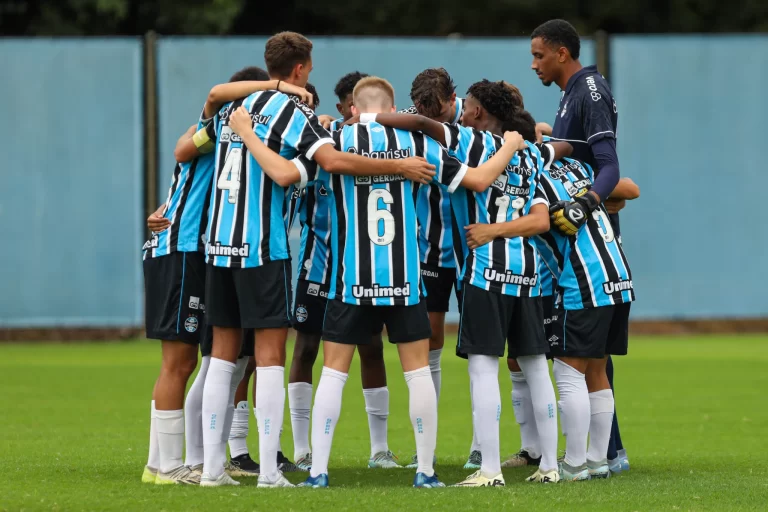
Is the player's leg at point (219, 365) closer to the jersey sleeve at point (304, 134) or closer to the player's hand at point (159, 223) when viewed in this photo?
the player's hand at point (159, 223)

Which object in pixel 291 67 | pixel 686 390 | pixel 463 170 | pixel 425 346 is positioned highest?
pixel 291 67

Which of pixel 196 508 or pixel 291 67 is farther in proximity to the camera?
pixel 291 67

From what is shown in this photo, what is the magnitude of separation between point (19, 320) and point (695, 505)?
12.7 metres

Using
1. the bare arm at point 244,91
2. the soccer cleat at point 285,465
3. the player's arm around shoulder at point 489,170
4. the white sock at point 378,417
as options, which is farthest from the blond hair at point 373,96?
the soccer cleat at point 285,465

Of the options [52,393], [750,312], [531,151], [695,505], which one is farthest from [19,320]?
[695,505]

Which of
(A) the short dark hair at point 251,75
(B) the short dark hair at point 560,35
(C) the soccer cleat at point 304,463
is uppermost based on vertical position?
(B) the short dark hair at point 560,35

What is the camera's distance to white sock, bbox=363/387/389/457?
6895 mm

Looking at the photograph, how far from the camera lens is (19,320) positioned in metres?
16.3

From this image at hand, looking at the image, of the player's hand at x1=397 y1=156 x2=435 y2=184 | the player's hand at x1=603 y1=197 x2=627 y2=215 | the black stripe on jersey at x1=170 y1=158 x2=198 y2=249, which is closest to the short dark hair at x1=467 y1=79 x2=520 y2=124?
the player's hand at x1=397 y1=156 x2=435 y2=184

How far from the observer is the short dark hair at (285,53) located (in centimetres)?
598

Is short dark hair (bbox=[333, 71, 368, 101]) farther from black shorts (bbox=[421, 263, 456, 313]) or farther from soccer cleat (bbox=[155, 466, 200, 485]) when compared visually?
soccer cleat (bbox=[155, 466, 200, 485])

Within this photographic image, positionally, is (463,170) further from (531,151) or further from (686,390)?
(686,390)

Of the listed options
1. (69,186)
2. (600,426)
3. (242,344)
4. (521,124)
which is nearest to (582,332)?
(600,426)

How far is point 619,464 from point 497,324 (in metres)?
1.41
